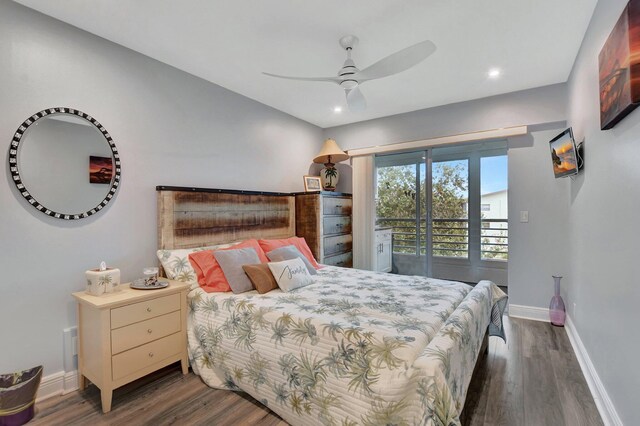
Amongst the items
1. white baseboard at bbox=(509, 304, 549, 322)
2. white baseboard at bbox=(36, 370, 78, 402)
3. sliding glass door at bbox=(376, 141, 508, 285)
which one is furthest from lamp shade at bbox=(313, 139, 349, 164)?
white baseboard at bbox=(36, 370, 78, 402)

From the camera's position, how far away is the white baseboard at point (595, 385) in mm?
1710

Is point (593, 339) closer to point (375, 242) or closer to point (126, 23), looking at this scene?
point (375, 242)

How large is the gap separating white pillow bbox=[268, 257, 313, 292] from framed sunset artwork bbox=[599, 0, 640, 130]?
2.24 meters

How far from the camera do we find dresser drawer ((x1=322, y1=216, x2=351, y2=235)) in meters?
4.07

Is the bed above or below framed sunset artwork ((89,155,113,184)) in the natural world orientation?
below

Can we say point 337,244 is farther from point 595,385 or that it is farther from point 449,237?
point 595,385

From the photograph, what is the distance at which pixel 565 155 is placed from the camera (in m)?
2.71

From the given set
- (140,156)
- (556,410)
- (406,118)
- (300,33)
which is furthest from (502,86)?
(140,156)

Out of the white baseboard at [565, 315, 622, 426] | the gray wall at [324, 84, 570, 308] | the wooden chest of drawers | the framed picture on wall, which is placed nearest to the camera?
the white baseboard at [565, 315, 622, 426]

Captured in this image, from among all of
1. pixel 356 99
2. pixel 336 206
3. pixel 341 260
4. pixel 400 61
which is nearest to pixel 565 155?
pixel 400 61

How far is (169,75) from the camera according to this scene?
2809 millimetres

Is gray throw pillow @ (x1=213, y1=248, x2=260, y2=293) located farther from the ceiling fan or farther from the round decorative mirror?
the ceiling fan

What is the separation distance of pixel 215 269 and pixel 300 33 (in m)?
1.99

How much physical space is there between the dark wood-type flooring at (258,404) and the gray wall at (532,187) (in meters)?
1.12
